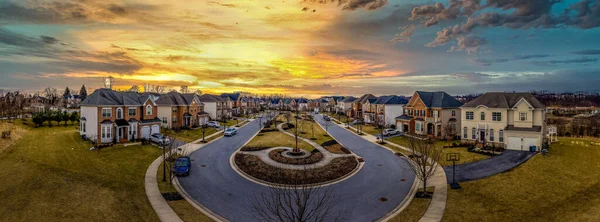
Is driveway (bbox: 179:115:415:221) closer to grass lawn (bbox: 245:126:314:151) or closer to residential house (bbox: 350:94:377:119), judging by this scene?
grass lawn (bbox: 245:126:314:151)

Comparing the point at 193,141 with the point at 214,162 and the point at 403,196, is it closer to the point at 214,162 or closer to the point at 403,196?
the point at 214,162

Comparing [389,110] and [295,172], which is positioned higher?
[389,110]

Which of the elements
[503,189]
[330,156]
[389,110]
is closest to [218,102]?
[389,110]

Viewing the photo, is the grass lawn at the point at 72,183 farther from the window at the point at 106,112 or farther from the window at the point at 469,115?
the window at the point at 469,115

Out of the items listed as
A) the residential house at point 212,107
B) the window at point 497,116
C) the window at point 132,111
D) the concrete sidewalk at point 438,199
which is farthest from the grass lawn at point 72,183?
the window at point 497,116

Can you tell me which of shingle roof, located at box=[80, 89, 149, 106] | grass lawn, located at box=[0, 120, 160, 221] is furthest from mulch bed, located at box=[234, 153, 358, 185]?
shingle roof, located at box=[80, 89, 149, 106]

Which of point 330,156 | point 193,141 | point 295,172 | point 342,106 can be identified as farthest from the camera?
point 342,106
